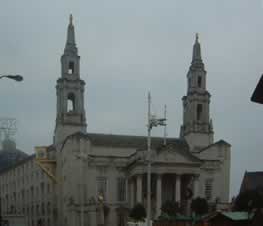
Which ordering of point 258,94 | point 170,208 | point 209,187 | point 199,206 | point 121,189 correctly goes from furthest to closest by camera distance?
point 209,187, point 121,189, point 170,208, point 199,206, point 258,94

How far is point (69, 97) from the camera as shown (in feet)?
291

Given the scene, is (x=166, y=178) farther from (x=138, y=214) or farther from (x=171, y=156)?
(x=138, y=214)

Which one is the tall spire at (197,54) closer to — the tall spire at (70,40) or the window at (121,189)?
the tall spire at (70,40)

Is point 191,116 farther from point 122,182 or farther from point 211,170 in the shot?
point 122,182

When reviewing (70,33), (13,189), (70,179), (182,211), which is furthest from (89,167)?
(13,189)

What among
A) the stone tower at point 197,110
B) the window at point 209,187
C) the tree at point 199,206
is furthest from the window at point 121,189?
the tree at point 199,206

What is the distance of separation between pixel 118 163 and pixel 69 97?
1298 centimetres

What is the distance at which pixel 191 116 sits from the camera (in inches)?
3634

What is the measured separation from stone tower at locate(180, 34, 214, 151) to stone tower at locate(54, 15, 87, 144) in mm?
17283

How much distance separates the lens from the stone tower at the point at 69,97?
87.2 meters

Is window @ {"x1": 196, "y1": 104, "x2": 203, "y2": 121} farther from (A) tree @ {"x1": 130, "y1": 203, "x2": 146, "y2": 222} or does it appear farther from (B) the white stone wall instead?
(A) tree @ {"x1": 130, "y1": 203, "x2": 146, "y2": 222}

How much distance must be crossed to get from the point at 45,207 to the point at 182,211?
98.9 ft

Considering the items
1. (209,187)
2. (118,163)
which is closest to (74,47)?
(118,163)

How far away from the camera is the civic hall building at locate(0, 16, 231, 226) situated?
80.1 m
